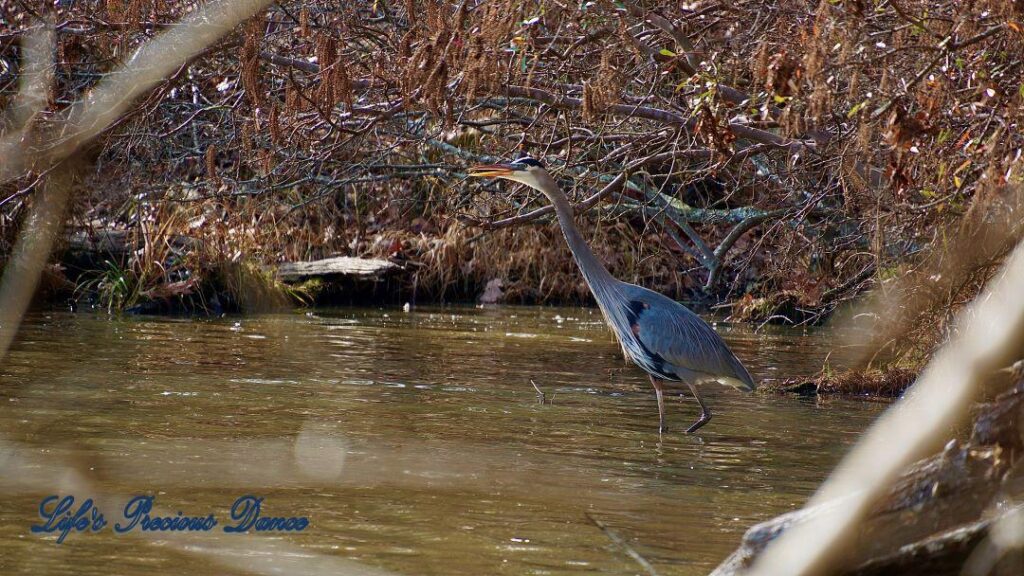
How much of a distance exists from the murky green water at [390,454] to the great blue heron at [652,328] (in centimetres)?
32

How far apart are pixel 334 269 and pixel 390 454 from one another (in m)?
8.89

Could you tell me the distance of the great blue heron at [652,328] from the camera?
25.3ft

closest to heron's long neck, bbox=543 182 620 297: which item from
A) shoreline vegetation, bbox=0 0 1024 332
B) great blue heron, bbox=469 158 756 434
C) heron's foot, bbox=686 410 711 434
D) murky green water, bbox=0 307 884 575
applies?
great blue heron, bbox=469 158 756 434

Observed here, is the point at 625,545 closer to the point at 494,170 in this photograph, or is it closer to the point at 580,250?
the point at 494,170

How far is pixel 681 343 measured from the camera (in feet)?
25.6

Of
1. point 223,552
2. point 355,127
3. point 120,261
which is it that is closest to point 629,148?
point 355,127

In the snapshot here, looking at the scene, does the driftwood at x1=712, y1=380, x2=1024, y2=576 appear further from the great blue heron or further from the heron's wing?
the heron's wing

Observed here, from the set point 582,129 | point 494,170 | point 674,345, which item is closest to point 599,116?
point 494,170

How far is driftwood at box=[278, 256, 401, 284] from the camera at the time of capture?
1471 centimetres

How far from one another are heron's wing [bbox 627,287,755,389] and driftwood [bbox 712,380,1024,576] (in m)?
4.28

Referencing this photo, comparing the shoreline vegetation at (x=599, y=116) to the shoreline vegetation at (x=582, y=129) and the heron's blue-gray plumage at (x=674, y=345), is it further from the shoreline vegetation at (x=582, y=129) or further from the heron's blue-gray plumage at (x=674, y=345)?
the heron's blue-gray plumage at (x=674, y=345)

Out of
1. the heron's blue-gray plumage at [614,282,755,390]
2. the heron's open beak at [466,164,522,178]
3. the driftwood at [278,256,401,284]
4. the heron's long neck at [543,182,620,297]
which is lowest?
the heron's blue-gray plumage at [614,282,755,390]

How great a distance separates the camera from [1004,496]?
3.49 m

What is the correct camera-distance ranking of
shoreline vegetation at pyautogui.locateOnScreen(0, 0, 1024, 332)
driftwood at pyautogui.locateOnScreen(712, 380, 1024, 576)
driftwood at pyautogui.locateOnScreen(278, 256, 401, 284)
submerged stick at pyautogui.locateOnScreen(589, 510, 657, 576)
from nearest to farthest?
driftwood at pyautogui.locateOnScreen(712, 380, 1024, 576) < submerged stick at pyautogui.locateOnScreen(589, 510, 657, 576) < shoreline vegetation at pyautogui.locateOnScreen(0, 0, 1024, 332) < driftwood at pyautogui.locateOnScreen(278, 256, 401, 284)
